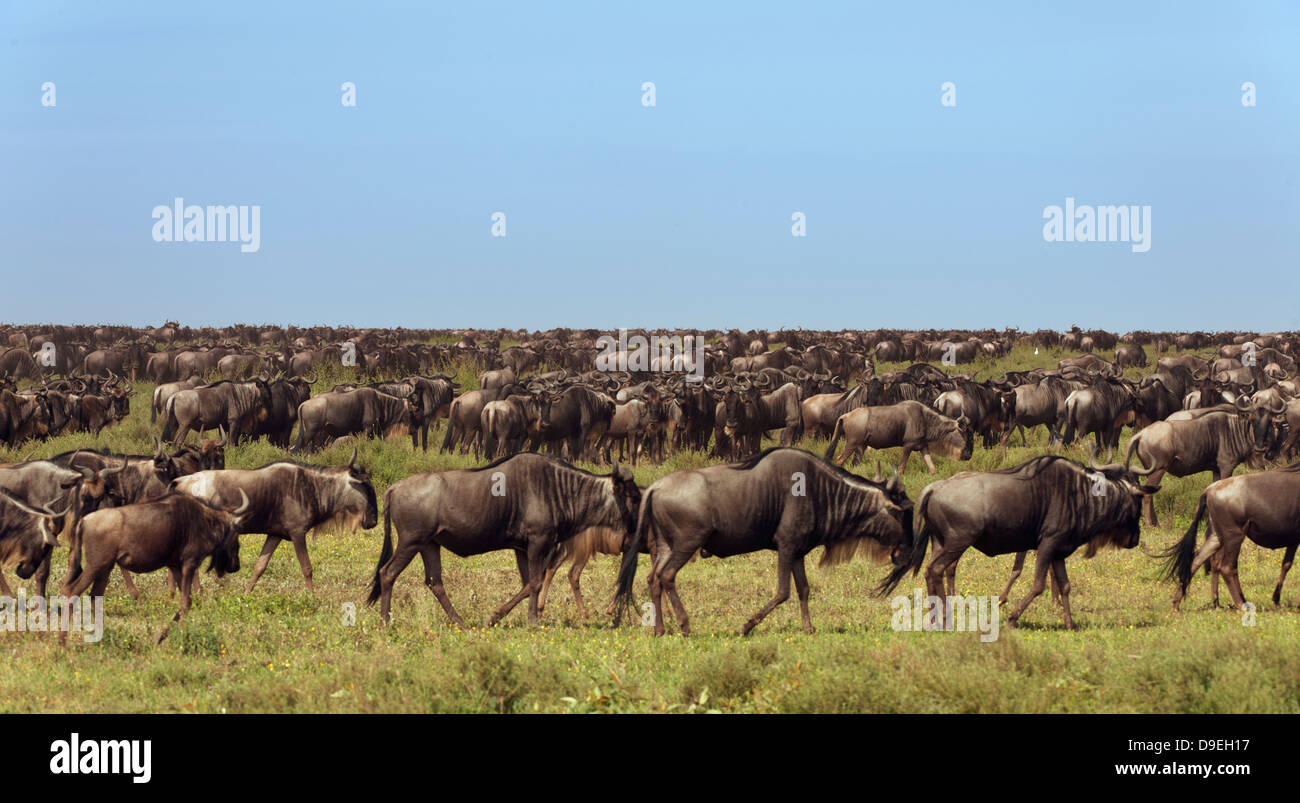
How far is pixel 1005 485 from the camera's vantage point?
11.4 metres

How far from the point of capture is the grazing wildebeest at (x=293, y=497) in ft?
43.0

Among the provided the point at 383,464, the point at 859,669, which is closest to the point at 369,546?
the point at 383,464

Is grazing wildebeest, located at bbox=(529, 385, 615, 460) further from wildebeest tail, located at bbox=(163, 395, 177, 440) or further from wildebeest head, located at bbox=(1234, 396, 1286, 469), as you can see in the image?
wildebeest head, located at bbox=(1234, 396, 1286, 469)

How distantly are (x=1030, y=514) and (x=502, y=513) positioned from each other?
4.94 meters

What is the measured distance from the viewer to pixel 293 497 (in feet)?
43.5

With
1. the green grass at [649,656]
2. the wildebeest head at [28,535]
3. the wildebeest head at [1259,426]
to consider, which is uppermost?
the wildebeest head at [1259,426]

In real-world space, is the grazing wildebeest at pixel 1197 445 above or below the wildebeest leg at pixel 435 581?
above

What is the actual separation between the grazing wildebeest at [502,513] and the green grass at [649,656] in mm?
506

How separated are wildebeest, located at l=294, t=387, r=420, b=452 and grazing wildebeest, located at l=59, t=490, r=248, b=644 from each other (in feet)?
44.4

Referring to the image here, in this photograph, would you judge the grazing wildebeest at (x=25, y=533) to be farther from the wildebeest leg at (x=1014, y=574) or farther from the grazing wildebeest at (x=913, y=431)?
the grazing wildebeest at (x=913, y=431)

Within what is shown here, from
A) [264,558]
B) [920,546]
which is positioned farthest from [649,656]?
[264,558]

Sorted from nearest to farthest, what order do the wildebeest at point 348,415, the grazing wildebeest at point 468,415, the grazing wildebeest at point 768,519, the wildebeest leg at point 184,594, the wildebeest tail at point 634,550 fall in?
the wildebeest leg at point 184,594, the grazing wildebeest at point 768,519, the wildebeest tail at point 634,550, the wildebeest at point 348,415, the grazing wildebeest at point 468,415

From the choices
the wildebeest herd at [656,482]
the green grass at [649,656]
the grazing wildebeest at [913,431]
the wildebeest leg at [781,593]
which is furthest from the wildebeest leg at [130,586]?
the grazing wildebeest at [913,431]
